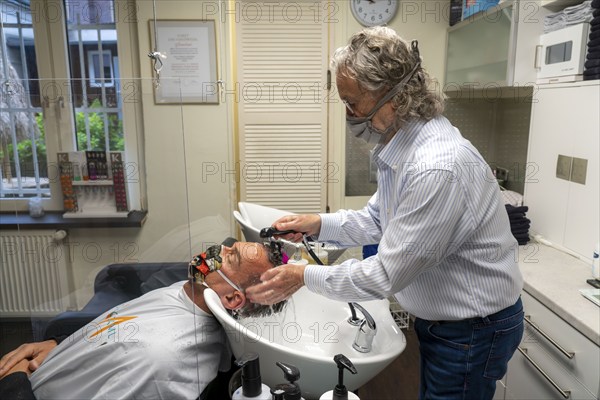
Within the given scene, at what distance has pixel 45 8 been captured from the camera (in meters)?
1.30

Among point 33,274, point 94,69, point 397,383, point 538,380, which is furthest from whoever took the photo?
point 397,383

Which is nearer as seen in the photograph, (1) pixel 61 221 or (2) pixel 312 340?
(1) pixel 61 221

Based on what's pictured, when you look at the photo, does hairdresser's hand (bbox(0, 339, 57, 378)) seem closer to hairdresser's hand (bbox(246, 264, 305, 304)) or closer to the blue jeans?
hairdresser's hand (bbox(246, 264, 305, 304))

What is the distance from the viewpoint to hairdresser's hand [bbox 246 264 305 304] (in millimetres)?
1124

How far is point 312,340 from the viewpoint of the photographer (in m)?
1.42

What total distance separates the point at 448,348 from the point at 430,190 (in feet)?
1.66

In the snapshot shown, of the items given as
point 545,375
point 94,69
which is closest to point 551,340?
point 545,375

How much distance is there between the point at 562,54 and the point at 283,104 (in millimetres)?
1393

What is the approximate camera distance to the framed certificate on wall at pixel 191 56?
215 centimetres

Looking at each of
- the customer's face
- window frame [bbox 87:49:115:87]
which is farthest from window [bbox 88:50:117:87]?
the customer's face

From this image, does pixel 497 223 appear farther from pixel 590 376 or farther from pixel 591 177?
pixel 591 177

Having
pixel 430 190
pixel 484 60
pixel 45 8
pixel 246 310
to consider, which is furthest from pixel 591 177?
pixel 45 8

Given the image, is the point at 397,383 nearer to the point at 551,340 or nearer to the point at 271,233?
the point at 551,340

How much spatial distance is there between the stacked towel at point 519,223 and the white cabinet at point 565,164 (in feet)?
0.27
